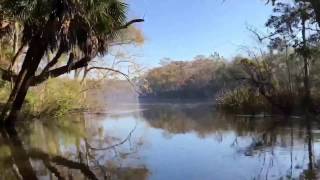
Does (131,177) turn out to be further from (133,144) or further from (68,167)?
(133,144)

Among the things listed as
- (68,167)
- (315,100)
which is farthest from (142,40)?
(68,167)

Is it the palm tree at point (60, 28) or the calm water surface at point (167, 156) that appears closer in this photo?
the calm water surface at point (167, 156)

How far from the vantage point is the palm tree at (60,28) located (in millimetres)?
15867

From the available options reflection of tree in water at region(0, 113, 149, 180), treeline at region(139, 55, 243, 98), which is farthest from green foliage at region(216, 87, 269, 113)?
treeline at region(139, 55, 243, 98)

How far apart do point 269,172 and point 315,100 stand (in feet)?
49.3

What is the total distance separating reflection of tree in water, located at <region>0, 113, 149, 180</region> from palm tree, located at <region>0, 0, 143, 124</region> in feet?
12.5

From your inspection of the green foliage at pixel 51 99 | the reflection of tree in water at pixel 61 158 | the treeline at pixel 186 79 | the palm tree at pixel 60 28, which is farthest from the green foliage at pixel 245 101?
the treeline at pixel 186 79

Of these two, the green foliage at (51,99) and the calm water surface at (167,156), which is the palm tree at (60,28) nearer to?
the green foliage at (51,99)

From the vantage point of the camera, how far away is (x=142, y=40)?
3497 cm

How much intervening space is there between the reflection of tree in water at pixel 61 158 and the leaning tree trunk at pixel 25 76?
3509mm

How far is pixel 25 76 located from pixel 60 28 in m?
3.56

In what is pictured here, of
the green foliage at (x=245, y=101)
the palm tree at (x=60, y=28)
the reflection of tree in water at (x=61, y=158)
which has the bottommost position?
the reflection of tree in water at (x=61, y=158)

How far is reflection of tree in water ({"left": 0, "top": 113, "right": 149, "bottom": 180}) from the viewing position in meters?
8.08

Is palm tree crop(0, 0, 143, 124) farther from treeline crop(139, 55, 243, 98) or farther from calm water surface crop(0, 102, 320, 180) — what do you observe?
treeline crop(139, 55, 243, 98)
